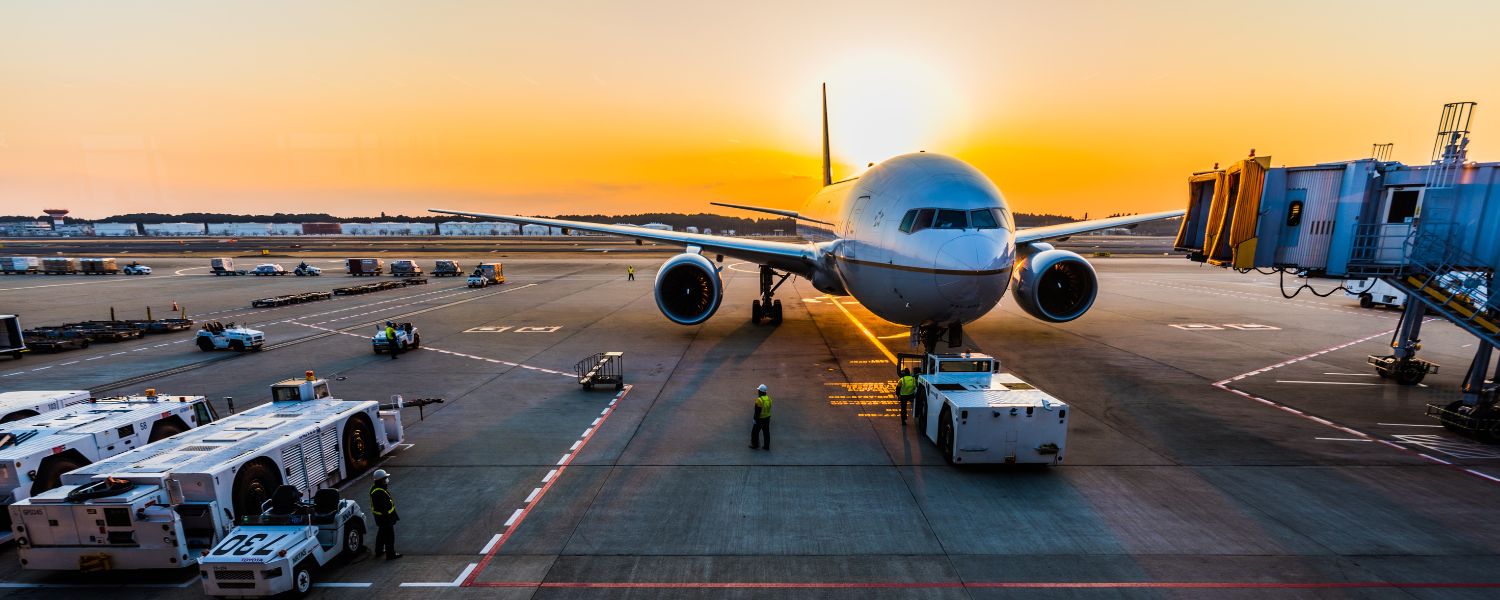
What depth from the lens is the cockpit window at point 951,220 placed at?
1411 cm

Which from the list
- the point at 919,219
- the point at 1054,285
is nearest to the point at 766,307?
the point at 1054,285

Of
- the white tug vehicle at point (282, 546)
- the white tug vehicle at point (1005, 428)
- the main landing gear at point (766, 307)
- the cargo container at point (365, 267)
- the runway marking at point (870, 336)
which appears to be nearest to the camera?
the white tug vehicle at point (282, 546)

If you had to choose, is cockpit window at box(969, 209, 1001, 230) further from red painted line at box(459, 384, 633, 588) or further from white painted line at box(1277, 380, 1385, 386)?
white painted line at box(1277, 380, 1385, 386)

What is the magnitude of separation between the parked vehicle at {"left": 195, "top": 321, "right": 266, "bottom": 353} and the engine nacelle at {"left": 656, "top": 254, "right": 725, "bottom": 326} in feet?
53.0

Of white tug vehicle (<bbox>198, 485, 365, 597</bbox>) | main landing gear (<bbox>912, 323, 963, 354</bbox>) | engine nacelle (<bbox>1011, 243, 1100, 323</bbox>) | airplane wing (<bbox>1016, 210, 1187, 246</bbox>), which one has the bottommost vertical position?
white tug vehicle (<bbox>198, 485, 365, 597</bbox>)

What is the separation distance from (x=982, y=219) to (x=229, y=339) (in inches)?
1093

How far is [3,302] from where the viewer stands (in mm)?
37219

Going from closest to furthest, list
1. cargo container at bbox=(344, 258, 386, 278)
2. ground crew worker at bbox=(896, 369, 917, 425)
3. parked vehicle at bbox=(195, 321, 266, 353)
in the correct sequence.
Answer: ground crew worker at bbox=(896, 369, 917, 425), parked vehicle at bbox=(195, 321, 266, 353), cargo container at bbox=(344, 258, 386, 278)

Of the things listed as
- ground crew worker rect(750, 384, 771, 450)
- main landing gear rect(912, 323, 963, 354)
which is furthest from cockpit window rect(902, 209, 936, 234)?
ground crew worker rect(750, 384, 771, 450)

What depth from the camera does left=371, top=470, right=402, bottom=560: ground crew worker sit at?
7953 millimetres

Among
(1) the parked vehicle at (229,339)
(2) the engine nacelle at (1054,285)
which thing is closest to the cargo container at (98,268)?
(1) the parked vehicle at (229,339)

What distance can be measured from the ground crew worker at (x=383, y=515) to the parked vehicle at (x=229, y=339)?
19.9m

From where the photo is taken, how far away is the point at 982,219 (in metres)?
14.2

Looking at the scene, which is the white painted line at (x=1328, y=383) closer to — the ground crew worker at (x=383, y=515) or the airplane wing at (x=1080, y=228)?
the airplane wing at (x=1080, y=228)
